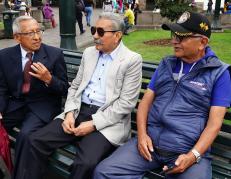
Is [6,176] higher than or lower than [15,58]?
lower

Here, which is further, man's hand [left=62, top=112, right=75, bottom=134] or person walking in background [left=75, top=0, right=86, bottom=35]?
person walking in background [left=75, top=0, right=86, bottom=35]

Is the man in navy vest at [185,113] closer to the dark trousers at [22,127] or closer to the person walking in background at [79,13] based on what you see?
the dark trousers at [22,127]

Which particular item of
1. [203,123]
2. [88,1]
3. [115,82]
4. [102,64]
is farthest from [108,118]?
[88,1]

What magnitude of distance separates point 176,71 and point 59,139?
126 centimetres

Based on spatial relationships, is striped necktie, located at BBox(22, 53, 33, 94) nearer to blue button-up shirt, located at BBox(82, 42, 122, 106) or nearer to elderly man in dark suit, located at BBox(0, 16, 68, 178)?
elderly man in dark suit, located at BBox(0, 16, 68, 178)

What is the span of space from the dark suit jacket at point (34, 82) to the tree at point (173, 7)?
10673mm

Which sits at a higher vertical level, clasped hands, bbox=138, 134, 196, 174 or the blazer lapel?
the blazer lapel

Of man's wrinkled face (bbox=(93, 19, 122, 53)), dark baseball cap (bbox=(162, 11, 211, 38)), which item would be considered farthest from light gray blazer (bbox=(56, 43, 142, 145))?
dark baseball cap (bbox=(162, 11, 211, 38))

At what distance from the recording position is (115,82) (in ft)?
11.8

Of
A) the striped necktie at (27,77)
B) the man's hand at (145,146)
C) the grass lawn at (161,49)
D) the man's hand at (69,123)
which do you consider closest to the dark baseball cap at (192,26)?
the man's hand at (145,146)

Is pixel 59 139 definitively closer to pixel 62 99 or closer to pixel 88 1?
pixel 62 99

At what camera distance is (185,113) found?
3055mm

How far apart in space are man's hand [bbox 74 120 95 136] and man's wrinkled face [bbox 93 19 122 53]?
76cm

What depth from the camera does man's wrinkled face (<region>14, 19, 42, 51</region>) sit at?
3867 millimetres
